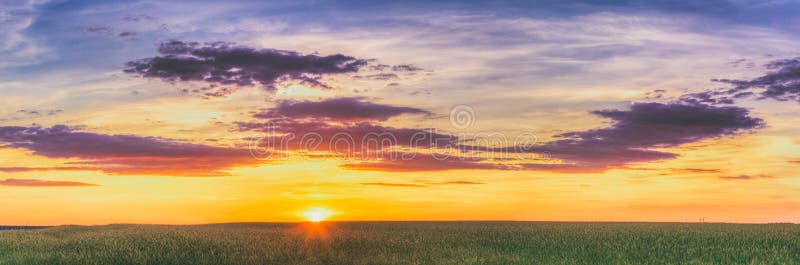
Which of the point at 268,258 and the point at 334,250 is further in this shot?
the point at 334,250

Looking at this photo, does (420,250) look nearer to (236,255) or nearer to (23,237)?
(236,255)

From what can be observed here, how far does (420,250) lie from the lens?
29.5 m

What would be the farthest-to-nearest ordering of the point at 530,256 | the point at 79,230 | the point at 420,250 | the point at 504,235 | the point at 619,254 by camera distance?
1. the point at 79,230
2. the point at 504,235
3. the point at 420,250
4. the point at 530,256
5. the point at 619,254

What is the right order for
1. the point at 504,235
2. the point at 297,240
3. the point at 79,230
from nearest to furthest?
the point at 297,240 → the point at 504,235 → the point at 79,230

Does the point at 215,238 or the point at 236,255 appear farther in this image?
the point at 215,238

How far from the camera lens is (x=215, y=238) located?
33.8 metres

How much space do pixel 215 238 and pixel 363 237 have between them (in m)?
7.88

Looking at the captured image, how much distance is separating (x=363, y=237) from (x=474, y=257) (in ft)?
29.2

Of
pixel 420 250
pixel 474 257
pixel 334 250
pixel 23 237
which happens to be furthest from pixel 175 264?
pixel 23 237

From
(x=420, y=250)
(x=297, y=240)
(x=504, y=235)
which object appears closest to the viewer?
(x=420, y=250)

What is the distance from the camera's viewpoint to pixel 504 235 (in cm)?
3653

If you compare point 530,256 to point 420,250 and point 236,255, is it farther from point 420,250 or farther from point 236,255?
point 236,255

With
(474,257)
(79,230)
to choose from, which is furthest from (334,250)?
(79,230)

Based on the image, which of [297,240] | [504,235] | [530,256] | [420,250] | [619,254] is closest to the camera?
[619,254]
